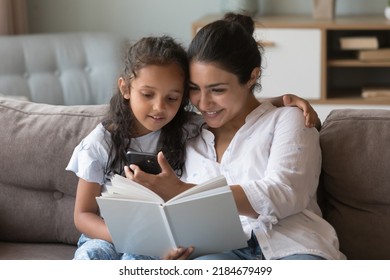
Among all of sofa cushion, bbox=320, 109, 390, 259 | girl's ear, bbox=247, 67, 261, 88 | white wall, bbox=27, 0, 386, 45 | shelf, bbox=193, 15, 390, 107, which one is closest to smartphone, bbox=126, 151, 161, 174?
girl's ear, bbox=247, 67, 261, 88

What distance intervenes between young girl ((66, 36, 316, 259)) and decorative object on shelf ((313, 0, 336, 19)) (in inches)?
78.3

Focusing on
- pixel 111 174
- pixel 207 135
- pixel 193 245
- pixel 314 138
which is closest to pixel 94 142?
pixel 111 174

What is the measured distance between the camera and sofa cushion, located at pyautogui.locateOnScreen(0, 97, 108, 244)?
221 centimetres

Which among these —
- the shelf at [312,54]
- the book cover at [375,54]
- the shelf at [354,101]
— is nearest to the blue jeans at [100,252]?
the shelf at [312,54]

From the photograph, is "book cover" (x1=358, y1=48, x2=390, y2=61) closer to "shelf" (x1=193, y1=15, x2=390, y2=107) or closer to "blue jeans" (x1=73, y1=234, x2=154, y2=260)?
"shelf" (x1=193, y1=15, x2=390, y2=107)

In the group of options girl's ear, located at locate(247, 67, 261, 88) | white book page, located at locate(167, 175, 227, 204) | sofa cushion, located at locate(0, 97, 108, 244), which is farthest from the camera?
sofa cushion, located at locate(0, 97, 108, 244)

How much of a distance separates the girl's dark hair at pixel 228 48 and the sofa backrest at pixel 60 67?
169 centimetres

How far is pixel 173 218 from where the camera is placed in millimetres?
1685

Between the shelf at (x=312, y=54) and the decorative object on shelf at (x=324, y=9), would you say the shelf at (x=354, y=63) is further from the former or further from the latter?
the decorative object on shelf at (x=324, y=9)

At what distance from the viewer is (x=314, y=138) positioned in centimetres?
196

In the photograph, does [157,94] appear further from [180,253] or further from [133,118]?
[180,253]

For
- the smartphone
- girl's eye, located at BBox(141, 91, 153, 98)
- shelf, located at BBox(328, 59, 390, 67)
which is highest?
girl's eye, located at BBox(141, 91, 153, 98)

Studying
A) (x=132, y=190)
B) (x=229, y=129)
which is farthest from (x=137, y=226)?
(x=229, y=129)

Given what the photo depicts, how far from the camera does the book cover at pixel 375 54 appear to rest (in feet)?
12.7
